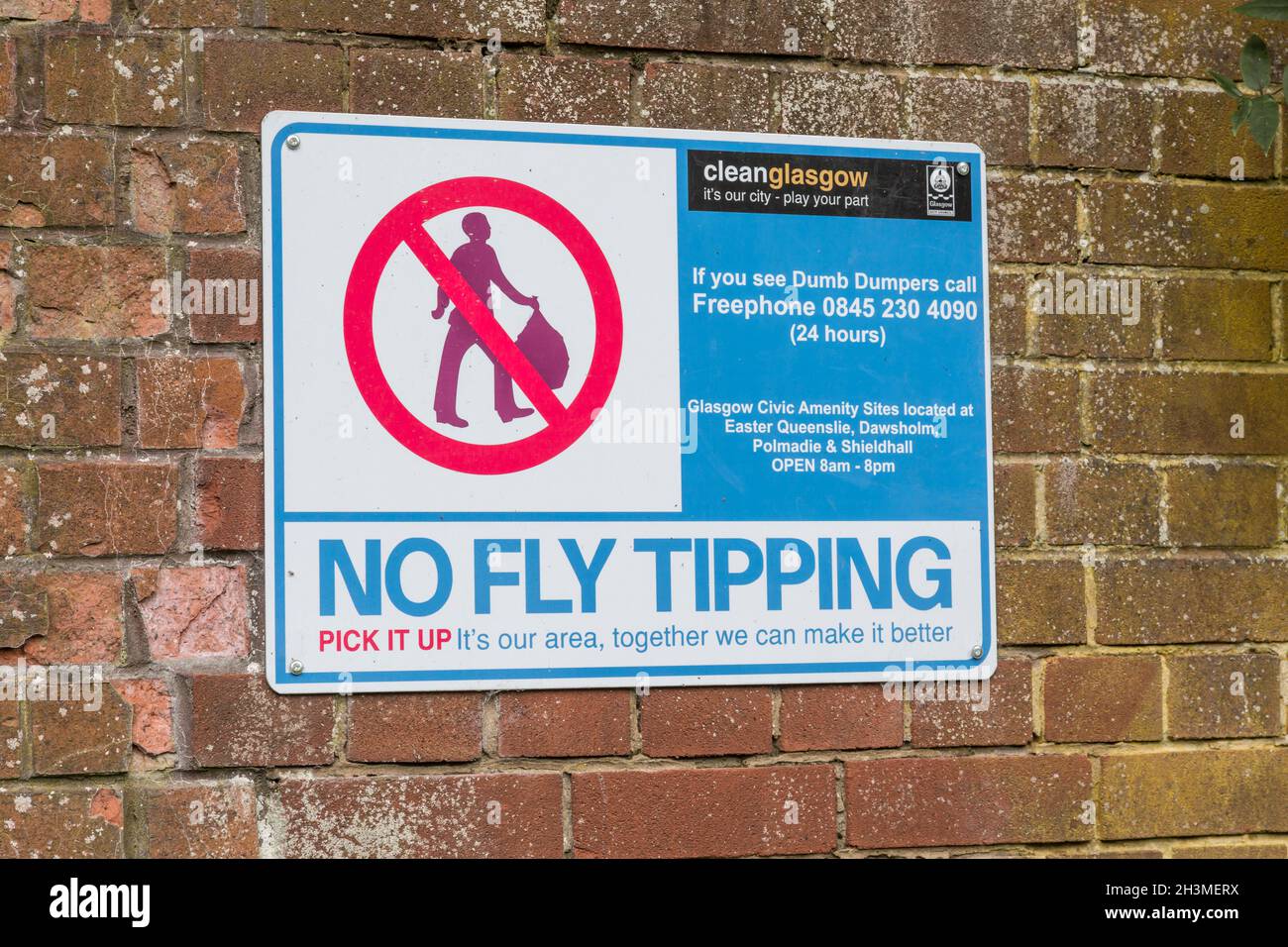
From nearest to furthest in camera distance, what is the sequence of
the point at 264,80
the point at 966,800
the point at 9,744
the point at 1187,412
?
the point at 9,744 → the point at 264,80 → the point at 966,800 → the point at 1187,412

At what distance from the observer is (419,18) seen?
189cm

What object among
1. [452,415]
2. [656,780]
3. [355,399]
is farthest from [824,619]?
[355,399]

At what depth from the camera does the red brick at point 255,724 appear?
1.79 metres

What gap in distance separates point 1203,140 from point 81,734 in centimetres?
187

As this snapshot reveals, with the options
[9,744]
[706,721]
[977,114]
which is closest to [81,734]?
[9,744]

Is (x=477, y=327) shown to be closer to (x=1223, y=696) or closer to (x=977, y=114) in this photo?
(x=977, y=114)

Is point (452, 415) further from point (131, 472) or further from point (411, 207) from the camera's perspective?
→ point (131, 472)

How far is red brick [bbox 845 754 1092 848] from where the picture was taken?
1.94 metres

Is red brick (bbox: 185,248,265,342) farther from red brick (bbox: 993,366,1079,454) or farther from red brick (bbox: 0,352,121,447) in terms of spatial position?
red brick (bbox: 993,366,1079,454)

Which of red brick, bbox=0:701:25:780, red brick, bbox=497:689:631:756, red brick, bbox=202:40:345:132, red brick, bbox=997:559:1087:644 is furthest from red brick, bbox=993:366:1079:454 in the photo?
red brick, bbox=0:701:25:780

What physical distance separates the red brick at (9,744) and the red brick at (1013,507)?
140 centimetres

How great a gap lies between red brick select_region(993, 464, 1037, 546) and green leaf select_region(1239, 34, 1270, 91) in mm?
661

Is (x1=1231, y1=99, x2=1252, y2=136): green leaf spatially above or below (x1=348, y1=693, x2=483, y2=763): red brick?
above

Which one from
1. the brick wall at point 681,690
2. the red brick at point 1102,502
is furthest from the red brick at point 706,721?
the red brick at point 1102,502
